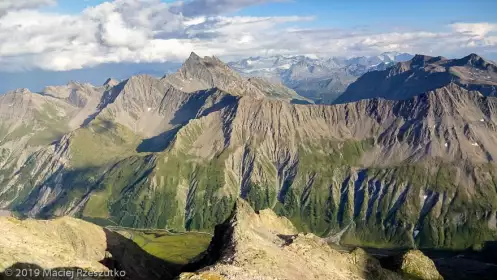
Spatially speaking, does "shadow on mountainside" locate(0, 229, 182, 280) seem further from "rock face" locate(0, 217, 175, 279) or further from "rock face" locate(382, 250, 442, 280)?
"rock face" locate(382, 250, 442, 280)

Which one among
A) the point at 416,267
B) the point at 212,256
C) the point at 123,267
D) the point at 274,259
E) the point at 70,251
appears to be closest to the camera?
the point at 274,259

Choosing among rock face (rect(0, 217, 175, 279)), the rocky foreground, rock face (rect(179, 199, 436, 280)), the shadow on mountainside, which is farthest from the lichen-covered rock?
rock face (rect(0, 217, 175, 279))

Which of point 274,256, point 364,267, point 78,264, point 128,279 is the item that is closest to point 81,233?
point 128,279

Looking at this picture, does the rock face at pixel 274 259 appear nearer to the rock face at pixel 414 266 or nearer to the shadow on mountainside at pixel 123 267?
the shadow on mountainside at pixel 123 267

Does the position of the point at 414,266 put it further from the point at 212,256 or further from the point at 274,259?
the point at 274,259

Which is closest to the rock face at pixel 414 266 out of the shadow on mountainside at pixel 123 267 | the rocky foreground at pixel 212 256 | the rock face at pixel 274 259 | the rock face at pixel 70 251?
the rocky foreground at pixel 212 256

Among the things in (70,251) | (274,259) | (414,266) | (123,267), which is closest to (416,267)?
(414,266)
